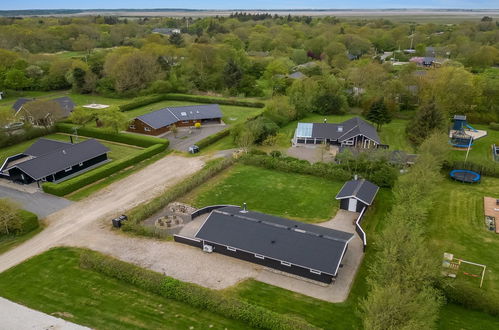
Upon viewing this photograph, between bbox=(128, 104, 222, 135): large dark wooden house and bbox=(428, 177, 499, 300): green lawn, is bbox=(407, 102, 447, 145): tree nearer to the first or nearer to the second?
bbox=(428, 177, 499, 300): green lawn

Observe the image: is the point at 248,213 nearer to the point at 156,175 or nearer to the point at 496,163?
the point at 156,175

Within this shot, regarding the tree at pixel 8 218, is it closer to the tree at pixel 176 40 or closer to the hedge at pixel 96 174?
the hedge at pixel 96 174

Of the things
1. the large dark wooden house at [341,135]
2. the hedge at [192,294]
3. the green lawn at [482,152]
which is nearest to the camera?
the hedge at [192,294]

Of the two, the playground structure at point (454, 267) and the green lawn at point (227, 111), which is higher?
the green lawn at point (227, 111)

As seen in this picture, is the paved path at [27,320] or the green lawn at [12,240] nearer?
the paved path at [27,320]

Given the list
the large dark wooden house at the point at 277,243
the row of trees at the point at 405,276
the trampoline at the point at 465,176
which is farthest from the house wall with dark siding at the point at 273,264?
the trampoline at the point at 465,176

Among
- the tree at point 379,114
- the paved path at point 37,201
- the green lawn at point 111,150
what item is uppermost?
the tree at point 379,114

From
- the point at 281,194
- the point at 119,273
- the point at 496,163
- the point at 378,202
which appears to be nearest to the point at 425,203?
the point at 378,202

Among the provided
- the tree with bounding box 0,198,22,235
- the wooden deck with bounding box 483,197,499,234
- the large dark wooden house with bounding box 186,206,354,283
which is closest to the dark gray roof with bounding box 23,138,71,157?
the tree with bounding box 0,198,22,235
